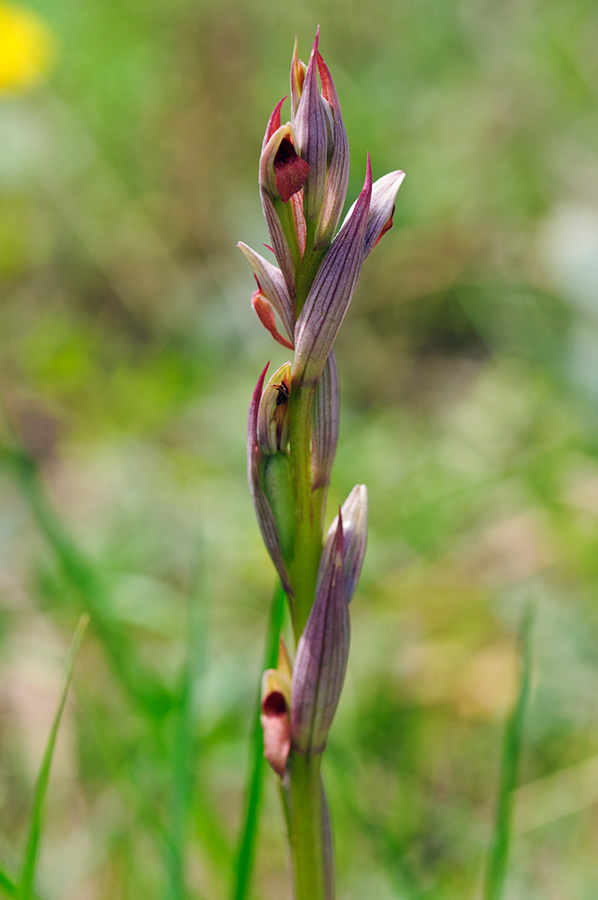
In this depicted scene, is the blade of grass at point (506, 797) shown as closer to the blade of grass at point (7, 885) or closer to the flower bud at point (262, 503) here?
the flower bud at point (262, 503)

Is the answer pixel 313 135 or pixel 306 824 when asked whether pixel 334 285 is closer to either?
pixel 313 135

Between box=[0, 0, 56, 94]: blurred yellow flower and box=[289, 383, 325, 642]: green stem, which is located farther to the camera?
box=[0, 0, 56, 94]: blurred yellow flower

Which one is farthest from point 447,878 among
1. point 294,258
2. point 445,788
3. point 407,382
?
point 407,382

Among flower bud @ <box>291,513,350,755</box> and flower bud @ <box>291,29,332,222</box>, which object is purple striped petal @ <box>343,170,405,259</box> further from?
flower bud @ <box>291,513,350,755</box>

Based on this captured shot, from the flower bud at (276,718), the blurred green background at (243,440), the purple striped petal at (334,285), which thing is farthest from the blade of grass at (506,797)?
the purple striped petal at (334,285)

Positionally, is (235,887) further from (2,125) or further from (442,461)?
(2,125)

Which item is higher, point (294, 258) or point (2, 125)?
point (2, 125)

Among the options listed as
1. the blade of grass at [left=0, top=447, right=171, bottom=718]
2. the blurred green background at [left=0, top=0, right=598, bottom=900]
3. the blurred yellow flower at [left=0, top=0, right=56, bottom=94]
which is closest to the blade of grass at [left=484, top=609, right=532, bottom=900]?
the blurred green background at [left=0, top=0, right=598, bottom=900]
